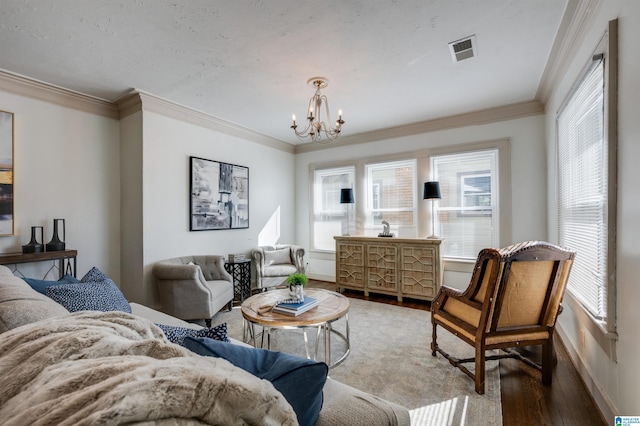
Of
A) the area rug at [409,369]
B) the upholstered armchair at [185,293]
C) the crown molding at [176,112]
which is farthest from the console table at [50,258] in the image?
the crown molding at [176,112]

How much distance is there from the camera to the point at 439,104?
3.79 meters

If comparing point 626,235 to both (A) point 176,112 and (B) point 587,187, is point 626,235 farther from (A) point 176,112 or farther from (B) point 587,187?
(A) point 176,112

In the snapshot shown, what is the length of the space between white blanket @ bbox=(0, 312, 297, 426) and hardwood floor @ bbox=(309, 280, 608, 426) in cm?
191

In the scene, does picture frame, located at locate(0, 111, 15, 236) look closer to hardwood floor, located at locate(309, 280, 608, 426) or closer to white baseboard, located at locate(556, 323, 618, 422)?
hardwood floor, located at locate(309, 280, 608, 426)

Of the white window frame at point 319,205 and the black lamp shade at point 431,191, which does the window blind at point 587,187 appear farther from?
the white window frame at point 319,205

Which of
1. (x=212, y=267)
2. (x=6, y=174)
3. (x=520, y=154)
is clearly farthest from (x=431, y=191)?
(x=6, y=174)

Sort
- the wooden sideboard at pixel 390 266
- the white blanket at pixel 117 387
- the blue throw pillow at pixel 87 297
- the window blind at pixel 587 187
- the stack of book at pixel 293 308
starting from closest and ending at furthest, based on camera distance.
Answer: the white blanket at pixel 117 387 → the blue throw pillow at pixel 87 297 → the window blind at pixel 587 187 → the stack of book at pixel 293 308 → the wooden sideboard at pixel 390 266

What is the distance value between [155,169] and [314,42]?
96.0 inches

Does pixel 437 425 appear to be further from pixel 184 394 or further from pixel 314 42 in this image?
pixel 314 42

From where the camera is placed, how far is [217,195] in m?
4.29

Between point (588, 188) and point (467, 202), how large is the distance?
2.03 meters

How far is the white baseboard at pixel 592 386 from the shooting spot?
173 cm

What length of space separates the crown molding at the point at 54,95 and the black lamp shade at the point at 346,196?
3.37 metres

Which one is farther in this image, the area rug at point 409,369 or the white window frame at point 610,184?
the area rug at point 409,369
